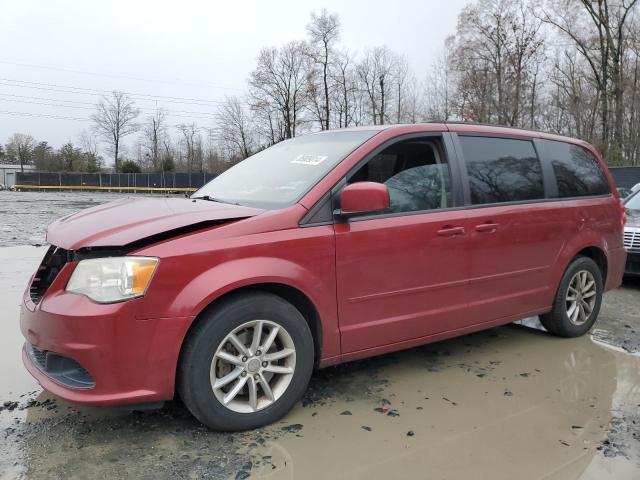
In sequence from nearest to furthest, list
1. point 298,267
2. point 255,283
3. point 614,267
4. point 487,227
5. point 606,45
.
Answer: point 255,283 → point 298,267 → point 487,227 → point 614,267 → point 606,45

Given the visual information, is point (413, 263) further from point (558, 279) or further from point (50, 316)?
point (50, 316)

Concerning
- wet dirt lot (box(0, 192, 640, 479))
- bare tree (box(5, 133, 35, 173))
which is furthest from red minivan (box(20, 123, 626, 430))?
bare tree (box(5, 133, 35, 173))

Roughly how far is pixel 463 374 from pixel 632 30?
123ft

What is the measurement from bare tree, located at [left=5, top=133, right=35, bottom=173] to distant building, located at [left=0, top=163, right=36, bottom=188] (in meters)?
1.19

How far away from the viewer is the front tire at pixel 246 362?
8.82 feet

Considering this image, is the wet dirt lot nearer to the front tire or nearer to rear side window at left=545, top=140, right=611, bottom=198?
the front tire

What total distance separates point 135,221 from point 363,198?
1286mm

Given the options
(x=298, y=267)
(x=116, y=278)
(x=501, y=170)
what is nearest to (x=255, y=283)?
(x=298, y=267)

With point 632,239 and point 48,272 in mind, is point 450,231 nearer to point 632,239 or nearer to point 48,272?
point 48,272

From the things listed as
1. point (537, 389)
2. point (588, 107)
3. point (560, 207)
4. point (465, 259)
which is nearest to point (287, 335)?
point (465, 259)

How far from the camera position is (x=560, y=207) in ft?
14.4

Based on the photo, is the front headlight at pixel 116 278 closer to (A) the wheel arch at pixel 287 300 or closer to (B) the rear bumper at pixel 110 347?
(B) the rear bumper at pixel 110 347

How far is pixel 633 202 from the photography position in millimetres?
8016

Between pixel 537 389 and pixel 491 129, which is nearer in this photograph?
pixel 537 389
